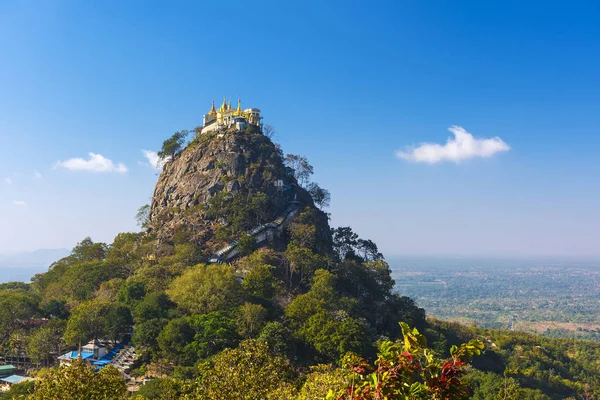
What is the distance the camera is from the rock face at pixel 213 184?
188ft

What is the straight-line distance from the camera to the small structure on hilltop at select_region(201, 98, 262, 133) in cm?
6944

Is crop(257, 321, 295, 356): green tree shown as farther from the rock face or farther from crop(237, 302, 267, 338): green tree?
the rock face

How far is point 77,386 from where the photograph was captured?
42.2 feet

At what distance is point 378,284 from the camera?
182 feet

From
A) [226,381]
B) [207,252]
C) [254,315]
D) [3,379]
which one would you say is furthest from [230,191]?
[226,381]

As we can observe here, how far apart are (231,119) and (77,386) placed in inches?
2369

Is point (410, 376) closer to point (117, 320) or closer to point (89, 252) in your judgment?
point (117, 320)

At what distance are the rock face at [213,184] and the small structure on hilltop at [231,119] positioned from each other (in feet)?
6.98

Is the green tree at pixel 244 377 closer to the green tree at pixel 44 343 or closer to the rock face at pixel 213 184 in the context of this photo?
the green tree at pixel 44 343

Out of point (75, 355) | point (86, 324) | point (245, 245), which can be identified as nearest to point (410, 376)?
point (75, 355)

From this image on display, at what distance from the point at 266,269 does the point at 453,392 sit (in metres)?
37.7

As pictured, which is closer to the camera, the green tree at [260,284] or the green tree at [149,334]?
the green tree at [149,334]

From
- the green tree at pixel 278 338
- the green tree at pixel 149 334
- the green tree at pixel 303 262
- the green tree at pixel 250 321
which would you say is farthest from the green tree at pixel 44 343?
the green tree at pixel 303 262

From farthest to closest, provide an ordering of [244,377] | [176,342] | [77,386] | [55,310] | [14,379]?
1. [55,310]
2. [176,342]
3. [14,379]
4. [244,377]
5. [77,386]
